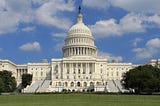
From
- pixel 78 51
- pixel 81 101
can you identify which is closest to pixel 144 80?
pixel 81 101

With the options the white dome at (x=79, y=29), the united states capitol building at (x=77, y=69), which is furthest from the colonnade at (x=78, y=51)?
the white dome at (x=79, y=29)

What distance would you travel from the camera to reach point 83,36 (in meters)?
191

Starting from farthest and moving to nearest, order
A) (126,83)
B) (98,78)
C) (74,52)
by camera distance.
Result: (74,52) → (98,78) → (126,83)

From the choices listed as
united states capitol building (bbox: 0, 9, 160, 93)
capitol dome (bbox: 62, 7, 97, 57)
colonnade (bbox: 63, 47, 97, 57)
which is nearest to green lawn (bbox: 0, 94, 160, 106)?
united states capitol building (bbox: 0, 9, 160, 93)

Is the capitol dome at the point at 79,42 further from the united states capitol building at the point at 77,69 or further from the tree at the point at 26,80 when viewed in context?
the tree at the point at 26,80

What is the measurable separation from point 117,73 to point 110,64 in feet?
19.0

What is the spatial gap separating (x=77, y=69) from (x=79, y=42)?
67.8ft

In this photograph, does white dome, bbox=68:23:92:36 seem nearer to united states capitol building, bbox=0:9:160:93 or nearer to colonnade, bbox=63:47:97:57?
united states capitol building, bbox=0:9:160:93

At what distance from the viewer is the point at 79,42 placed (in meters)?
190

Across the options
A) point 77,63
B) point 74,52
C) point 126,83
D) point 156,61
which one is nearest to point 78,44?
point 74,52

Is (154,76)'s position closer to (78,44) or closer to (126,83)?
(126,83)

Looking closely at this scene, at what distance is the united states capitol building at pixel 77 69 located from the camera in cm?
15625

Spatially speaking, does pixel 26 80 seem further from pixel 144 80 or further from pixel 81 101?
pixel 81 101

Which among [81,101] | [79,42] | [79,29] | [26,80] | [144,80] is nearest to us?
[81,101]
